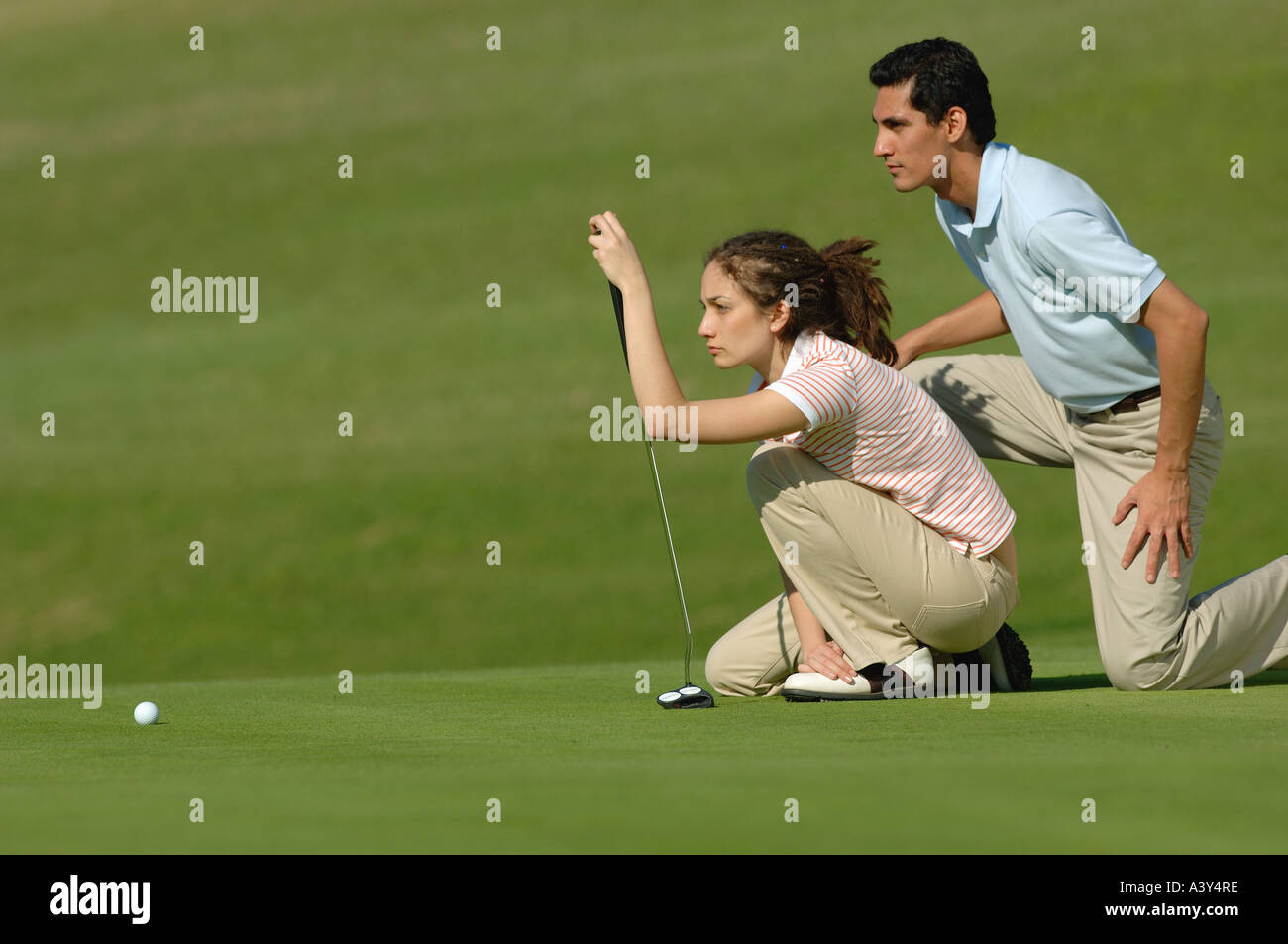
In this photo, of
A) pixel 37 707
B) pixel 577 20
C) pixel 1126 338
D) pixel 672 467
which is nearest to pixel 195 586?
pixel 672 467

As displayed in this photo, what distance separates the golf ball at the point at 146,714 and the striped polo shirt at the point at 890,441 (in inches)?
70.6

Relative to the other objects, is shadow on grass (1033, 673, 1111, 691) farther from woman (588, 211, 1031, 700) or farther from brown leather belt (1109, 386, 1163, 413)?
brown leather belt (1109, 386, 1163, 413)

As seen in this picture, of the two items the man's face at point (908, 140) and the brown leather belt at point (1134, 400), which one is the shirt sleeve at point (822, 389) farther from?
the brown leather belt at point (1134, 400)

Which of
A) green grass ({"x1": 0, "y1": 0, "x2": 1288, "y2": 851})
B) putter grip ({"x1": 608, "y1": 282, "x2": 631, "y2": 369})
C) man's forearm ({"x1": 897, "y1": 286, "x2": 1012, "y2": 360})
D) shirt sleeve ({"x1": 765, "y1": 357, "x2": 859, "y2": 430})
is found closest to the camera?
green grass ({"x1": 0, "y1": 0, "x2": 1288, "y2": 851})

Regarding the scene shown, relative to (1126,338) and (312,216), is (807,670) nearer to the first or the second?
(1126,338)

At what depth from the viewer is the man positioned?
426 centimetres

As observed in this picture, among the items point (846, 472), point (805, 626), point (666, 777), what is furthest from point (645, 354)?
point (666, 777)

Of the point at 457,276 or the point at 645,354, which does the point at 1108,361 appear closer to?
the point at 645,354

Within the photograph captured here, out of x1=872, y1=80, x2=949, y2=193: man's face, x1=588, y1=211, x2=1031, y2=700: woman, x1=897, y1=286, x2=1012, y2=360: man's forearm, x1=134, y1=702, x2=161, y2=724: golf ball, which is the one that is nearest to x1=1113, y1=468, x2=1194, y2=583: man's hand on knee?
x1=588, y1=211, x2=1031, y2=700: woman

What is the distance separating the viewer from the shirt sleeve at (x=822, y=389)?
4.00 metres

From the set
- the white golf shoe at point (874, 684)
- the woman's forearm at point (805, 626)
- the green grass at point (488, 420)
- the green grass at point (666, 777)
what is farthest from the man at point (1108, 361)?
the woman's forearm at point (805, 626)

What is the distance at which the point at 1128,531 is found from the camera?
4750 mm

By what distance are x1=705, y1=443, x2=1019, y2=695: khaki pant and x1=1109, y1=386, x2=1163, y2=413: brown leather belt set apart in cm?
66

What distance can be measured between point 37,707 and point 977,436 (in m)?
2.98
